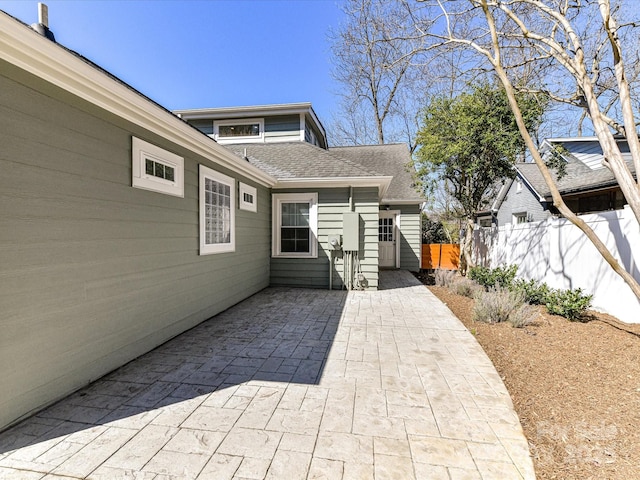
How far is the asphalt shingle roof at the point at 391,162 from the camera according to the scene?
10.9 m

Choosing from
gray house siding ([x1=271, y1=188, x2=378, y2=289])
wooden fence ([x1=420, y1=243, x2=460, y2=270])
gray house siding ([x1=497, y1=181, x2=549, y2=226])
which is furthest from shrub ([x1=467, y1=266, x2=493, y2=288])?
gray house siding ([x1=497, y1=181, x2=549, y2=226])

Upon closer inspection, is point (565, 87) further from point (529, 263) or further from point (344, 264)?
point (344, 264)

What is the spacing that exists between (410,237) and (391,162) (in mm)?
3743

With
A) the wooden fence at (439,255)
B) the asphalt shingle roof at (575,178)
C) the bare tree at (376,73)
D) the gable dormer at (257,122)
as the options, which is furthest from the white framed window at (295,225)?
the asphalt shingle roof at (575,178)

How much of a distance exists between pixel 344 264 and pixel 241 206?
2832mm

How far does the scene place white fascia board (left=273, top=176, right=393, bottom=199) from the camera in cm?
659

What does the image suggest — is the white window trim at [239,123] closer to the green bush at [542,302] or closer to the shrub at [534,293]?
the green bush at [542,302]

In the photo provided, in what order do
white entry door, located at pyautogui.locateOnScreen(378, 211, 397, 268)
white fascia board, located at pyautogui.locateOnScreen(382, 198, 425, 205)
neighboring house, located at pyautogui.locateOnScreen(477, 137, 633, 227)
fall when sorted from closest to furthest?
neighboring house, located at pyautogui.locateOnScreen(477, 137, 633, 227) → white fascia board, located at pyautogui.locateOnScreen(382, 198, 425, 205) → white entry door, located at pyautogui.locateOnScreen(378, 211, 397, 268)

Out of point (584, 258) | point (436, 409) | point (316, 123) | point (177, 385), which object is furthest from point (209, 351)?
point (316, 123)

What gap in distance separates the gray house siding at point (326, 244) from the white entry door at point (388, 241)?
4.21 metres

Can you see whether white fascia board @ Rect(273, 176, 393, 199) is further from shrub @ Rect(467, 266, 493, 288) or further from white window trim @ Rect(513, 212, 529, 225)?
white window trim @ Rect(513, 212, 529, 225)

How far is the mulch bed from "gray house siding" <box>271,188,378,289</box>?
2.95m

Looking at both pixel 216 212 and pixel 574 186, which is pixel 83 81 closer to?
pixel 216 212

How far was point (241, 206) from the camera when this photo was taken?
5730 millimetres
